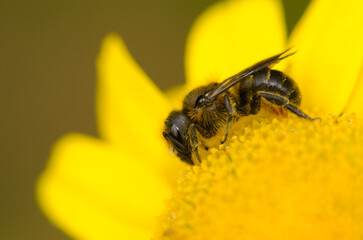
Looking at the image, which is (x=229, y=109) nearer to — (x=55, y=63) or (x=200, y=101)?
(x=200, y=101)

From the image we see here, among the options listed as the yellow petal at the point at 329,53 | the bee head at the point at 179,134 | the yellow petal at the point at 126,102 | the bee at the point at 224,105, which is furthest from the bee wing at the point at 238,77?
the yellow petal at the point at 126,102

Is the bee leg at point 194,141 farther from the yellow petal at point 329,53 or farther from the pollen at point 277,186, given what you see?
the yellow petal at point 329,53

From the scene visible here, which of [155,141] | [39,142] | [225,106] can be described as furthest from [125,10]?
[225,106]

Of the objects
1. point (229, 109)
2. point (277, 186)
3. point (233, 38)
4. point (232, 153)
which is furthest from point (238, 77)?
point (233, 38)

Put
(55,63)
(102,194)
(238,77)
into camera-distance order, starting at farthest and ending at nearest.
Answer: (55,63) < (102,194) < (238,77)

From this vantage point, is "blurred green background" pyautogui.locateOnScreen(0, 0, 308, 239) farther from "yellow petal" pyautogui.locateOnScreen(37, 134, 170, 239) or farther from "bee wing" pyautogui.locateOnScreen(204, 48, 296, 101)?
"bee wing" pyautogui.locateOnScreen(204, 48, 296, 101)

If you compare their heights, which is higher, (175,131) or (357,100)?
(175,131)
